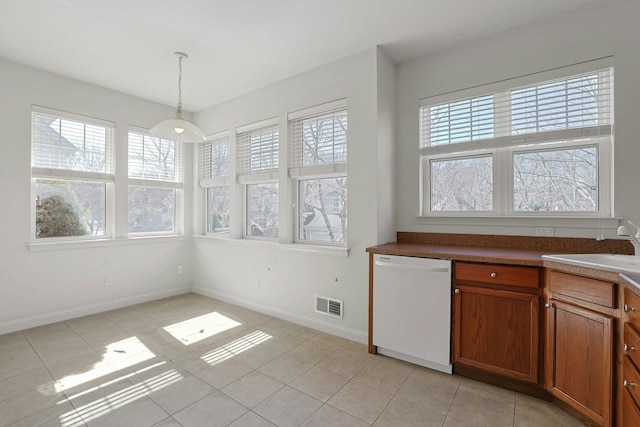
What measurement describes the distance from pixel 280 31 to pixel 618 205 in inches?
119

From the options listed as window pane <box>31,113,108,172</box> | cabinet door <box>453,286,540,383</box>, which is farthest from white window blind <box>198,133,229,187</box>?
cabinet door <box>453,286,540,383</box>

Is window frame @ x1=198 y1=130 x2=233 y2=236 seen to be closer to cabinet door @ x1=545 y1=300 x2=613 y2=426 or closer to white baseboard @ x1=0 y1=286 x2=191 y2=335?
white baseboard @ x1=0 y1=286 x2=191 y2=335

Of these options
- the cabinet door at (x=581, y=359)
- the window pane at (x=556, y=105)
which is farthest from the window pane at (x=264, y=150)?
the cabinet door at (x=581, y=359)

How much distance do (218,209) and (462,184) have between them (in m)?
3.48

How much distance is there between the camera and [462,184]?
9.59 ft

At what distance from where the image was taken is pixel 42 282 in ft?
11.2

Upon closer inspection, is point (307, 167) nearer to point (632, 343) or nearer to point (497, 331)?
point (497, 331)

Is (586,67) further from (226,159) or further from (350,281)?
(226,159)

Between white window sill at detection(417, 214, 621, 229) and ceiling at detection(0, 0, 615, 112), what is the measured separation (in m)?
1.64

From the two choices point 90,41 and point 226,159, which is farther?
point 226,159

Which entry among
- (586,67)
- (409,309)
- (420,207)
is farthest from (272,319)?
(586,67)

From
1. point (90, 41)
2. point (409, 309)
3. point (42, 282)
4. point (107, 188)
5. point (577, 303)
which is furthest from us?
point (107, 188)

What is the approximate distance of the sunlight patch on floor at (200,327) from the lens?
10.1 ft

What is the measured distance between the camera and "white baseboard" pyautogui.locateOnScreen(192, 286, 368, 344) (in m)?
3.01
